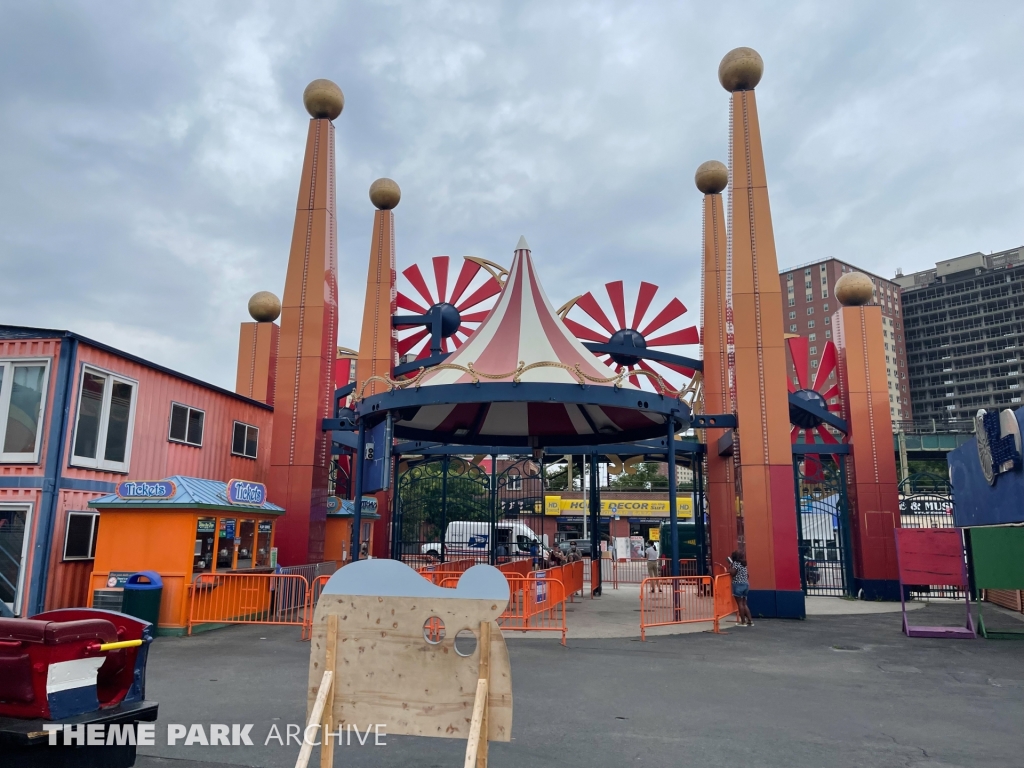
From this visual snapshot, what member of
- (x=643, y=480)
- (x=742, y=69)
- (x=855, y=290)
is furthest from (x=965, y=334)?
(x=742, y=69)

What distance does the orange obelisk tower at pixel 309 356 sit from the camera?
681 inches

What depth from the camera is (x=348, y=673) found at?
4.60 m

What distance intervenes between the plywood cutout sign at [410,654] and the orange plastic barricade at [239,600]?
7521mm

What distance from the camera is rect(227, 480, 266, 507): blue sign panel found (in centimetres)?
1315

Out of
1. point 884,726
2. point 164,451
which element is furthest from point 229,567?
point 884,726

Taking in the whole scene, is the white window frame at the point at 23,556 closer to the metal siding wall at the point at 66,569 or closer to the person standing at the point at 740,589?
the metal siding wall at the point at 66,569

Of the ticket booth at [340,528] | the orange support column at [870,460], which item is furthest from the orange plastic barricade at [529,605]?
the orange support column at [870,460]

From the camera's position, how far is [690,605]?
14969 millimetres

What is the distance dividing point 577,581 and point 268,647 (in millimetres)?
9969

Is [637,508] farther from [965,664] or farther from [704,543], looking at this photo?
[965,664]

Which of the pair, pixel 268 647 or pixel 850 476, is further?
pixel 850 476

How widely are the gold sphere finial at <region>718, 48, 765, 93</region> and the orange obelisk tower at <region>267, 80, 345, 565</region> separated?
10265 mm

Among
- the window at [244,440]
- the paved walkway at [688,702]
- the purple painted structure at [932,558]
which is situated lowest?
the paved walkway at [688,702]

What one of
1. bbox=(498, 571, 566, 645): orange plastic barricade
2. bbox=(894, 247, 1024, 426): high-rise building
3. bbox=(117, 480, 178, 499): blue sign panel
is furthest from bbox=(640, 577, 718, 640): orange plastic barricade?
bbox=(894, 247, 1024, 426): high-rise building
